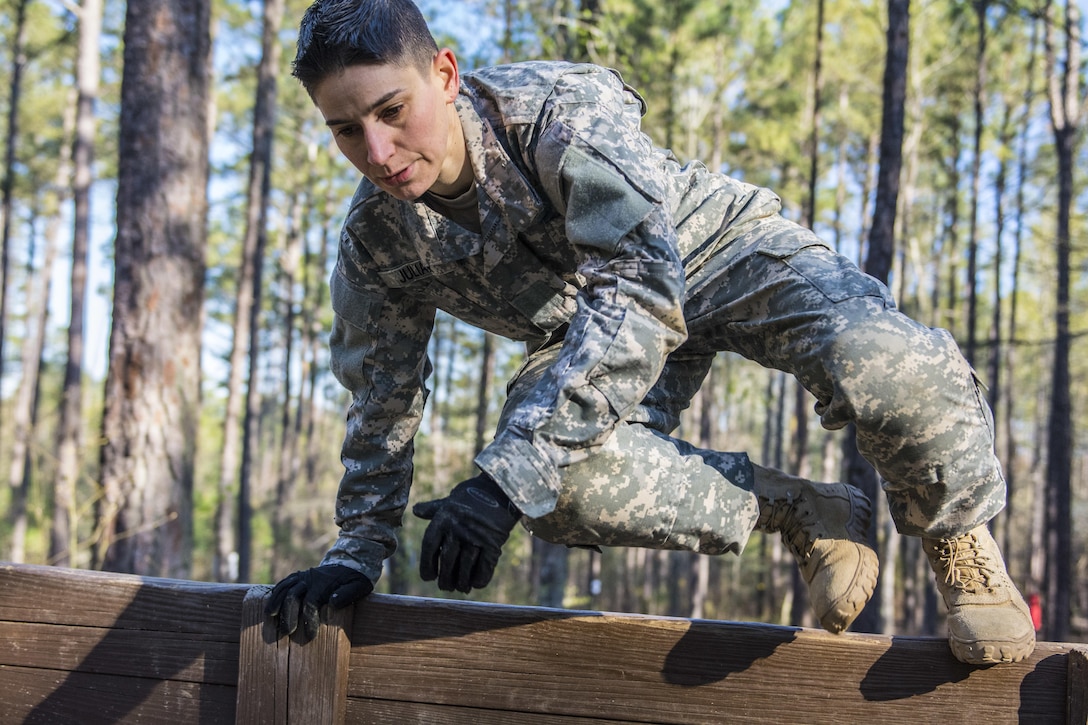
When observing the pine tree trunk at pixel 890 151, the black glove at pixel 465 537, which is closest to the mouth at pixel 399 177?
the black glove at pixel 465 537

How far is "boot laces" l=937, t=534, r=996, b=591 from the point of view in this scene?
1.94 m

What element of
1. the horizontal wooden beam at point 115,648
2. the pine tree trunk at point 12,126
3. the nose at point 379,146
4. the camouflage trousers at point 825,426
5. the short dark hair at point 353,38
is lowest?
the horizontal wooden beam at point 115,648

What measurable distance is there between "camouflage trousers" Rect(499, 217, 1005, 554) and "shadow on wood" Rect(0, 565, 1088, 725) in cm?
22

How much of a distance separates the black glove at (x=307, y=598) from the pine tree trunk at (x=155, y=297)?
3.20 meters

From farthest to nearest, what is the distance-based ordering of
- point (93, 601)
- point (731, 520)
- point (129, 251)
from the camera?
point (129, 251), point (93, 601), point (731, 520)

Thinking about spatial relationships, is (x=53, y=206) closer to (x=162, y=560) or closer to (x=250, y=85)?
(x=250, y=85)

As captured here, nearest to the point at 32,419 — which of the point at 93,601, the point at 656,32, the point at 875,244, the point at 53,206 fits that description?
the point at 53,206

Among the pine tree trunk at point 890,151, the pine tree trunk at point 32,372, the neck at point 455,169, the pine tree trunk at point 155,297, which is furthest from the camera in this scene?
the pine tree trunk at point 32,372

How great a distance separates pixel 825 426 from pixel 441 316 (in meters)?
23.9

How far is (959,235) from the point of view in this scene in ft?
76.6

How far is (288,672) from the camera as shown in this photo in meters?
1.95

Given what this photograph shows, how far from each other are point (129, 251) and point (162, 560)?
1.71 m

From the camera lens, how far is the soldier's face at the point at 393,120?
1847mm

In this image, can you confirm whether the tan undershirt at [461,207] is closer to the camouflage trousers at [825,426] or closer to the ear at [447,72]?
the ear at [447,72]
